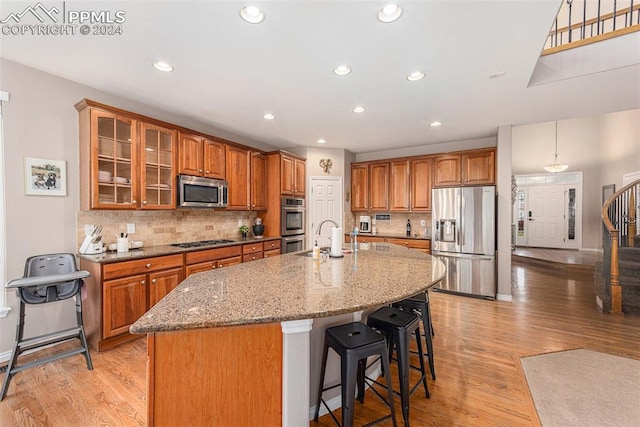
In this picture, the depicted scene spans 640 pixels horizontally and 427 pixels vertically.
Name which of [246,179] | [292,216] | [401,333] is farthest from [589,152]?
[401,333]

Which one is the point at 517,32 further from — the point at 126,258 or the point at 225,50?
the point at 126,258

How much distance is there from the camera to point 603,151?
6.86 meters

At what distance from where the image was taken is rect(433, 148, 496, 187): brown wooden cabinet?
4531mm

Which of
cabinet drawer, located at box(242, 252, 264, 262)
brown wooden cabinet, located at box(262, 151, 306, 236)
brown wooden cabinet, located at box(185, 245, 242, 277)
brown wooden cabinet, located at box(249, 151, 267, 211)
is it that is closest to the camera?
brown wooden cabinet, located at box(185, 245, 242, 277)

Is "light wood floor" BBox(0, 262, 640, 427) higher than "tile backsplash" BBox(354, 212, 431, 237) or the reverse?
the reverse

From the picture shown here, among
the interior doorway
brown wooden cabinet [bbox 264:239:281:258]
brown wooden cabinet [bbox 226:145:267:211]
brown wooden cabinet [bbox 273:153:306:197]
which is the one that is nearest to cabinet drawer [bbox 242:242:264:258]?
brown wooden cabinet [bbox 264:239:281:258]

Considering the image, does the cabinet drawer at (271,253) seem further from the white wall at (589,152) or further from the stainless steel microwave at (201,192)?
the white wall at (589,152)

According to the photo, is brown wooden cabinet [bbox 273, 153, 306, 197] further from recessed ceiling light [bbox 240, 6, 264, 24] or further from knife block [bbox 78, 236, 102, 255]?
recessed ceiling light [bbox 240, 6, 264, 24]

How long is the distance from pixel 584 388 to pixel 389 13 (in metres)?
3.09

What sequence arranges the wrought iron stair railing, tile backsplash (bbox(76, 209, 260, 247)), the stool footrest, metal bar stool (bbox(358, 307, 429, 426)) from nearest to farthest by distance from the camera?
metal bar stool (bbox(358, 307, 429, 426)) → the stool footrest → tile backsplash (bbox(76, 209, 260, 247)) → the wrought iron stair railing

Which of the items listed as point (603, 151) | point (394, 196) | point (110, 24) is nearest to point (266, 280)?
point (110, 24)

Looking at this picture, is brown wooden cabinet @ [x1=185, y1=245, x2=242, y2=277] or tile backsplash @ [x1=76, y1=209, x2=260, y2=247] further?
brown wooden cabinet @ [x1=185, y1=245, x2=242, y2=277]

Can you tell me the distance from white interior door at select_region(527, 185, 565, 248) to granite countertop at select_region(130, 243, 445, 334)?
320 inches

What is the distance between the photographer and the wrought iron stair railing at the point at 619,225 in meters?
3.64
